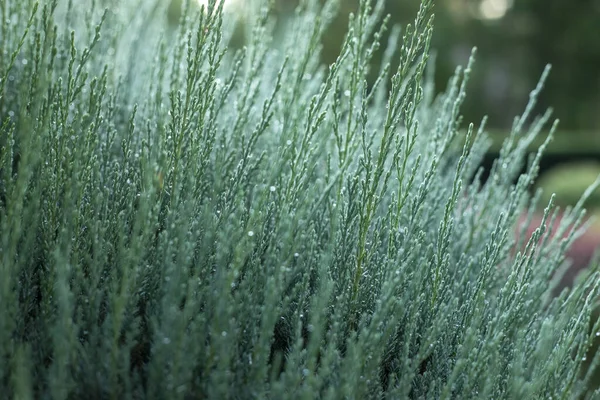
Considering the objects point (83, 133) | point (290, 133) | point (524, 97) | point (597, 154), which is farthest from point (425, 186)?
point (524, 97)

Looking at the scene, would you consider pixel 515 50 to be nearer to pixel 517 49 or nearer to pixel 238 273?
pixel 517 49

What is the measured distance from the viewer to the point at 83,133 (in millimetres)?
1595

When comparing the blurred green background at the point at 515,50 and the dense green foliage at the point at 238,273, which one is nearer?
the dense green foliage at the point at 238,273

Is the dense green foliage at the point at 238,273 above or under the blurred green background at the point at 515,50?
under

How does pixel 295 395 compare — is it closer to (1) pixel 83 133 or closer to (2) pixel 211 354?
(2) pixel 211 354

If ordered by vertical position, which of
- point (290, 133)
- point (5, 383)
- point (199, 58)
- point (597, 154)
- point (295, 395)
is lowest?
point (5, 383)

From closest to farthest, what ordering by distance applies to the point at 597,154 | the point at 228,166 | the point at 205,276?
the point at 205,276 < the point at 228,166 < the point at 597,154

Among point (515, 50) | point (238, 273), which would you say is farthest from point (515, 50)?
point (238, 273)

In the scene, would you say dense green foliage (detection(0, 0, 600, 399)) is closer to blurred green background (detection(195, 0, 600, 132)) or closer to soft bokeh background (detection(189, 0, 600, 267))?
soft bokeh background (detection(189, 0, 600, 267))

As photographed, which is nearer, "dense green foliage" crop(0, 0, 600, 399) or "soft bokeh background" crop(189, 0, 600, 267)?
"dense green foliage" crop(0, 0, 600, 399)

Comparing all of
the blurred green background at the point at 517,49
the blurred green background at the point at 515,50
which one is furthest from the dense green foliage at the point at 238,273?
the blurred green background at the point at 517,49

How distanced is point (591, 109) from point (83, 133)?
2696 centimetres

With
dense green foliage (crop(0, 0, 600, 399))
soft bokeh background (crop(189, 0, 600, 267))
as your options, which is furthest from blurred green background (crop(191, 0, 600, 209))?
dense green foliage (crop(0, 0, 600, 399))

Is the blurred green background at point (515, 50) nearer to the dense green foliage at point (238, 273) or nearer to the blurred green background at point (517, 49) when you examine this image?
the blurred green background at point (517, 49)
